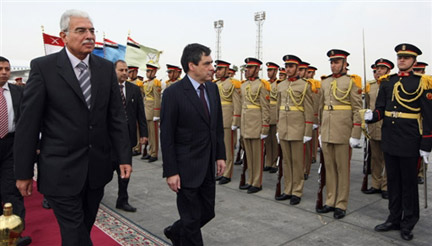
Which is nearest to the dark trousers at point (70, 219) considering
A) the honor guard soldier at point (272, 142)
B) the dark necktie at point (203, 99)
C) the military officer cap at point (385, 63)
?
the dark necktie at point (203, 99)

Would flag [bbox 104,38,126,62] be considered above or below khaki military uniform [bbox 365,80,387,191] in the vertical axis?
above

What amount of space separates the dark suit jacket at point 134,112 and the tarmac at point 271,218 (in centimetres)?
101

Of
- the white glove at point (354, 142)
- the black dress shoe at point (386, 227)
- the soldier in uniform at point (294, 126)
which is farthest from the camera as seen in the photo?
the soldier in uniform at point (294, 126)

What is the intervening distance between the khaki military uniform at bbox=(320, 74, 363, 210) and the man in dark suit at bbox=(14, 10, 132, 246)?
3054 mm

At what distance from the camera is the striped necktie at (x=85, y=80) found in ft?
7.13

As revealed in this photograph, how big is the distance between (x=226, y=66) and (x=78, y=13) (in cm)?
488

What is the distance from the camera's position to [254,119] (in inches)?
223

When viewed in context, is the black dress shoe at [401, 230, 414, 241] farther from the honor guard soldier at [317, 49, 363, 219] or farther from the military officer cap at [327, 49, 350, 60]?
the military officer cap at [327, 49, 350, 60]

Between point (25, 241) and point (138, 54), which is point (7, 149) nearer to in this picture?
point (25, 241)

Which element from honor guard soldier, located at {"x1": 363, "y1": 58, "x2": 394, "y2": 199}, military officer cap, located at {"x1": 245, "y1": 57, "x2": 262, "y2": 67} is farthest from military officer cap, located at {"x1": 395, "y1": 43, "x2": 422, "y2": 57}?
military officer cap, located at {"x1": 245, "y1": 57, "x2": 262, "y2": 67}

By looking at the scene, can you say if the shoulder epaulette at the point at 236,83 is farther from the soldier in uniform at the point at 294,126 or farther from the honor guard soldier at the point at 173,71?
the honor guard soldier at the point at 173,71

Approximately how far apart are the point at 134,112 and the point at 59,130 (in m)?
2.71

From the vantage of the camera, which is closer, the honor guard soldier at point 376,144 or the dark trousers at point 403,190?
the dark trousers at point 403,190

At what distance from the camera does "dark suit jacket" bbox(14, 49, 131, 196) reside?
203 cm
